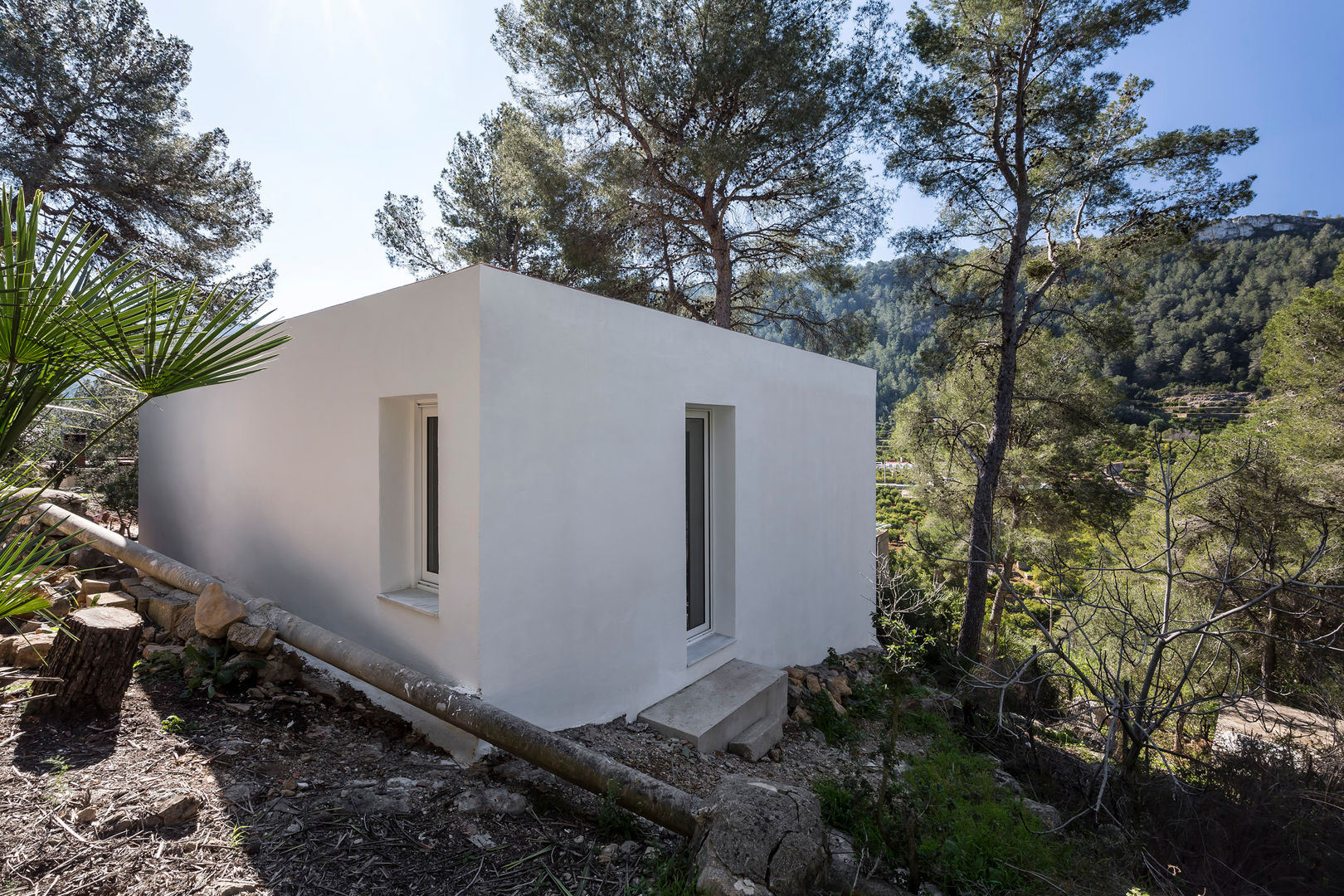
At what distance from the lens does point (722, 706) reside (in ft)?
13.6

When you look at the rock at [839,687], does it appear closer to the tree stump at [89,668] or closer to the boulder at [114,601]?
the tree stump at [89,668]

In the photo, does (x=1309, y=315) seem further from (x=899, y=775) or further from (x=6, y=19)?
(x=6, y=19)

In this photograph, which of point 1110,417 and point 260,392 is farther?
point 1110,417

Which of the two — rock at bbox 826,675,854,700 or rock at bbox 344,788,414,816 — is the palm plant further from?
rock at bbox 826,675,854,700

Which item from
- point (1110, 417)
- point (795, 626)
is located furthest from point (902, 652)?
point (1110, 417)

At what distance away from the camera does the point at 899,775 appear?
13.5 feet

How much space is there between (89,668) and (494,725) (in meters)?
1.87

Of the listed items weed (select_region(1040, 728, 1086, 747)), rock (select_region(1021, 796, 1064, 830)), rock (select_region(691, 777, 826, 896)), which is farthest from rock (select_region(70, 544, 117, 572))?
weed (select_region(1040, 728, 1086, 747))

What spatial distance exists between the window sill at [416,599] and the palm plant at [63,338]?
1.69m

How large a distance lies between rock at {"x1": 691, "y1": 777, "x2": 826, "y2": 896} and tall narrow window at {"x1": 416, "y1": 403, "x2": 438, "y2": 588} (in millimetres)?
2445

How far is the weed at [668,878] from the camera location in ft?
6.18

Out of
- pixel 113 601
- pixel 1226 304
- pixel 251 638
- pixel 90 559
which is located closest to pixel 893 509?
pixel 1226 304

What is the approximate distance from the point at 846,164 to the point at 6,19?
12.1 meters

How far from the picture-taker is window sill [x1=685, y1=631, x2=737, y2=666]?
458 centimetres
